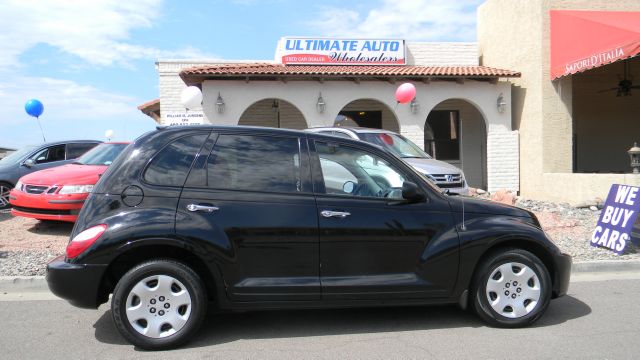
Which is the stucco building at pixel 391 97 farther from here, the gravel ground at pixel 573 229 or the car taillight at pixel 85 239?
the car taillight at pixel 85 239

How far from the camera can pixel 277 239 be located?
388 centimetres

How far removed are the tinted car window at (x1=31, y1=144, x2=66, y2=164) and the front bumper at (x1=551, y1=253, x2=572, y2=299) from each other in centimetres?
1021

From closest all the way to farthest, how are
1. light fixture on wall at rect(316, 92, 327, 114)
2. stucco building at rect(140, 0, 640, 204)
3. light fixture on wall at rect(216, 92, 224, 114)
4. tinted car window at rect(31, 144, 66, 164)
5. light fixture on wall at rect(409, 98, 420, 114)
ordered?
tinted car window at rect(31, 144, 66, 164)
stucco building at rect(140, 0, 640, 204)
light fixture on wall at rect(216, 92, 224, 114)
light fixture on wall at rect(316, 92, 327, 114)
light fixture on wall at rect(409, 98, 420, 114)

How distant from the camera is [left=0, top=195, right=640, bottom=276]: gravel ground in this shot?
6.35 meters

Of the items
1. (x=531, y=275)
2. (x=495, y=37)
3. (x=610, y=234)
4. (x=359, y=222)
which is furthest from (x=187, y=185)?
(x=495, y=37)

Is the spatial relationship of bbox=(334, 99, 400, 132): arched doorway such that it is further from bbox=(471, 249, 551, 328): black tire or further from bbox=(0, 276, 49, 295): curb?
bbox=(471, 249, 551, 328): black tire

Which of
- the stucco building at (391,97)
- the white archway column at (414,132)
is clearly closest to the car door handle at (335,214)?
the stucco building at (391,97)

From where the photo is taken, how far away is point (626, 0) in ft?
45.4

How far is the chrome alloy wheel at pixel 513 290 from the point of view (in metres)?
4.20

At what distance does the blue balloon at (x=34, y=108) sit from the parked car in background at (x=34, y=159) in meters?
3.71

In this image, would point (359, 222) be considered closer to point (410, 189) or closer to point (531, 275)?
point (410, 189)

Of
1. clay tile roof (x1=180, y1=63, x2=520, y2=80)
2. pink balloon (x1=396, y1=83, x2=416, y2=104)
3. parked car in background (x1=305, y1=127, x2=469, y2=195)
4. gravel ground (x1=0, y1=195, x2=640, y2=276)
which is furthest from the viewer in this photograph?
pink balloon (x1=396, y1=83, x2=416, y2=104)

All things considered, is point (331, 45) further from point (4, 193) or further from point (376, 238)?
point (376, 238)

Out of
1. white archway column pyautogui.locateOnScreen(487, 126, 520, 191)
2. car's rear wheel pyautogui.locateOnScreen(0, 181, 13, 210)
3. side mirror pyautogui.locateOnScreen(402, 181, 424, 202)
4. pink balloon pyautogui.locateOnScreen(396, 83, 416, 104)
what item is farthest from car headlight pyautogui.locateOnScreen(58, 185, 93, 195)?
white archway column pyautogui.locateOnScreen(487, 126, 520, 191)
